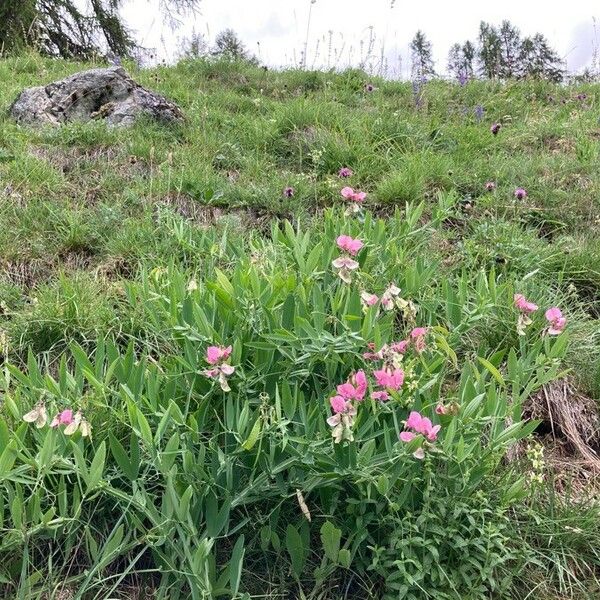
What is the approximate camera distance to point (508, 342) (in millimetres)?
2148

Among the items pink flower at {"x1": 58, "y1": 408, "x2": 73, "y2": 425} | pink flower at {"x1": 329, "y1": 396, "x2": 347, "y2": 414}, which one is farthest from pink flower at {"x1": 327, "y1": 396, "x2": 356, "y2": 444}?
pink flower at {"x1": 58, "y1": 408, "x2": 73, "y2": 425}

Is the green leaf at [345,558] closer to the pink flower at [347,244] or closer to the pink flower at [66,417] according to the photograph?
the pink flower at [66,417]

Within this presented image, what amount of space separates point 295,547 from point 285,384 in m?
0.42

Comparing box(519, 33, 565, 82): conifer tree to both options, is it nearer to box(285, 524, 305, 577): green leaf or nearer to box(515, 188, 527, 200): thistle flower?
box(515, 188, 527, 200): thistle flower

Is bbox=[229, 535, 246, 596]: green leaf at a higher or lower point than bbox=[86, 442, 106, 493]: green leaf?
lower

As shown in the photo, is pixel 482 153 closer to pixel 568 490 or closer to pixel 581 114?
pixel 581 114

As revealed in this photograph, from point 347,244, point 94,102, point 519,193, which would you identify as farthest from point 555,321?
point 94,102

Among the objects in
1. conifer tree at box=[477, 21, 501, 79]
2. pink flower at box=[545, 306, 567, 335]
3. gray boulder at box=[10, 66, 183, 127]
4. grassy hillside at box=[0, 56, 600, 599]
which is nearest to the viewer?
grassy hillside at box=[0, 56, 600, 599]

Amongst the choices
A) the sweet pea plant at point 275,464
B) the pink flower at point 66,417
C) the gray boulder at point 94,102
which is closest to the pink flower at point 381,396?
the sweet pea plant at point 275,464

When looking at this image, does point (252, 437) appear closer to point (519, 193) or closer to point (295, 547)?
point (295, 547)

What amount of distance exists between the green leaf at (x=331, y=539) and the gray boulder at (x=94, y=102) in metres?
3.61

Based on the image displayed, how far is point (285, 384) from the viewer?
1.51m

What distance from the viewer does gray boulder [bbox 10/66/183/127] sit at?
4.21m

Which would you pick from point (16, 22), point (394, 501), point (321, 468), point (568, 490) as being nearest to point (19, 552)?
point (321, 468)
